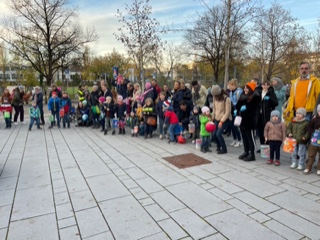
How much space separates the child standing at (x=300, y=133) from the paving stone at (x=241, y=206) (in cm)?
207

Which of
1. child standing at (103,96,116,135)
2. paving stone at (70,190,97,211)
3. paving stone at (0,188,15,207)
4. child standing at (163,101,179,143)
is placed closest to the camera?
paving stone at (70,190,97,211)

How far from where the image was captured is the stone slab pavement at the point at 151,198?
112 inches

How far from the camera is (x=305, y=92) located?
4.82 metres

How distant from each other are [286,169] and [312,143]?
0.71m

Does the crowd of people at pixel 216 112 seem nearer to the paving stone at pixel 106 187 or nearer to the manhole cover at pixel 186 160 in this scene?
the manhole cover at pixel 186 160

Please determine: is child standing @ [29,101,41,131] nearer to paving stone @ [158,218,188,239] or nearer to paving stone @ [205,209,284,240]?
paving stone @ [158,218,188,239]

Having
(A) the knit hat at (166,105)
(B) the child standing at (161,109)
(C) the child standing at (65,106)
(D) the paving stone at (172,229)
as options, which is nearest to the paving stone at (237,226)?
(D) the paving stone at (172,229)

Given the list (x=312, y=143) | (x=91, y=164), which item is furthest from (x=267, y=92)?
(x=91, y=164)

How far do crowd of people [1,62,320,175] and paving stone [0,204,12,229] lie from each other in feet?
14.4

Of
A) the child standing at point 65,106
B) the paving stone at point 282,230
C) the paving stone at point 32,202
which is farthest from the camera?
the child standing at point 65,106

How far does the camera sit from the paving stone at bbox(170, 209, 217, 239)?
109 inches

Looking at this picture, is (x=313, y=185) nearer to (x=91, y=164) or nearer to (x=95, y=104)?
(x=91, y=164)

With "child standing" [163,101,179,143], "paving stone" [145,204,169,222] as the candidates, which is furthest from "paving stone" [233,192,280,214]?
"child standing" [163,101,179,143]

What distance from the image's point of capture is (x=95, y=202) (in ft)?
11.8
